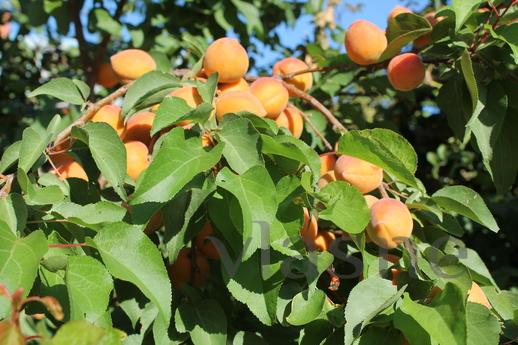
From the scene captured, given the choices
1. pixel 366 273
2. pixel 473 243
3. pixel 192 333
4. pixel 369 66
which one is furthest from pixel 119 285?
pixel 473 243

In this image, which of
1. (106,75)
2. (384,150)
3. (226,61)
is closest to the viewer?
(384,150)

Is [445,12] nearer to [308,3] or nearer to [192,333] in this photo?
[192,333]

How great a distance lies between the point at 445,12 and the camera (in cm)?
102

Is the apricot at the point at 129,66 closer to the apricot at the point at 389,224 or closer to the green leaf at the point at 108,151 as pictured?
the green leaf at the point at 108,151

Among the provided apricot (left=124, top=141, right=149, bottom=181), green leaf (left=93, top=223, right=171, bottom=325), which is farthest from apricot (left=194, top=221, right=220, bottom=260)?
green leaf (left=93, top=223, right=171, bottom=325)

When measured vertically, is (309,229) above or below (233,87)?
below

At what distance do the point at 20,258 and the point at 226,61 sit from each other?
0.48 metres

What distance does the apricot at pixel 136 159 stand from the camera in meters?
0.91

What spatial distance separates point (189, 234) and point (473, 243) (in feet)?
4.51

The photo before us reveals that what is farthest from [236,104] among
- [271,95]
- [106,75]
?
[106,75]

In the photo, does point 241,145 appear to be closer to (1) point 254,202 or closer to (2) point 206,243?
(1) point 254,202

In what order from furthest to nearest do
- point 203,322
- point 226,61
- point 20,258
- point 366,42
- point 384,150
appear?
point 366,42
point 226,61
point 203,322
point 384,150
point 20,258

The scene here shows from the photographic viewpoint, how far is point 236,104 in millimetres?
919

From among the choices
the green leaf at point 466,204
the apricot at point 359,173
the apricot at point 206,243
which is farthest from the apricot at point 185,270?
the green leaf at point 466,204
